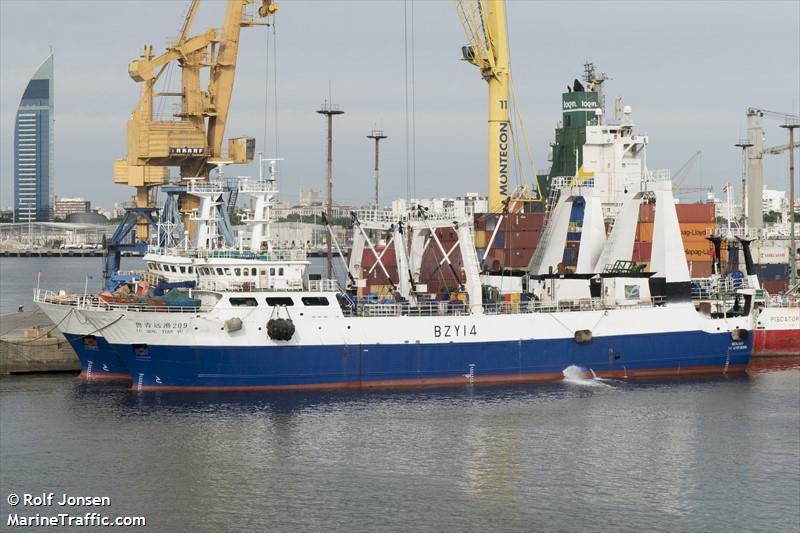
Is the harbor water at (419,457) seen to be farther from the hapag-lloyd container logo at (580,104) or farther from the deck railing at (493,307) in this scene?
the hapag-lloyd container logo at (580,104)

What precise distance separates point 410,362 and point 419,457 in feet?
37.6

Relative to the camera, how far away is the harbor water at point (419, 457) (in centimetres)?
3042

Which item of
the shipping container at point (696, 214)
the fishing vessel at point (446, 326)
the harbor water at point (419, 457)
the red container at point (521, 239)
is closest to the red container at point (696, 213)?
the shipping container at point (696, 214)

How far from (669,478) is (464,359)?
14842mm

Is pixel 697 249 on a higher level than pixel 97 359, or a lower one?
higher

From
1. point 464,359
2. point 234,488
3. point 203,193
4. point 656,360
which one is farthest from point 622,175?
point 234,488

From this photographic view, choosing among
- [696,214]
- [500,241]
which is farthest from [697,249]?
[500,241]

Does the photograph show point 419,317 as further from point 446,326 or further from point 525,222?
point 525,222

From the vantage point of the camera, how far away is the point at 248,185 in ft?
163

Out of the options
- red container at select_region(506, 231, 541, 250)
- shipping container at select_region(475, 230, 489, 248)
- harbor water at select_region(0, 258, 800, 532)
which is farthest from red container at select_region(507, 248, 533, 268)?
harbor water at select_region(0, 258, 800, 532)

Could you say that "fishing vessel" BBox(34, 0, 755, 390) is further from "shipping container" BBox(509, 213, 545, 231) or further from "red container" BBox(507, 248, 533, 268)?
"shipping container" BBox(509, 213, 545, 231)

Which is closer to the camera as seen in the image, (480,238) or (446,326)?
(446,326)

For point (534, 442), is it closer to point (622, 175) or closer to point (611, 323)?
point (611, 323)

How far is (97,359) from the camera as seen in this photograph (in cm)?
4759
